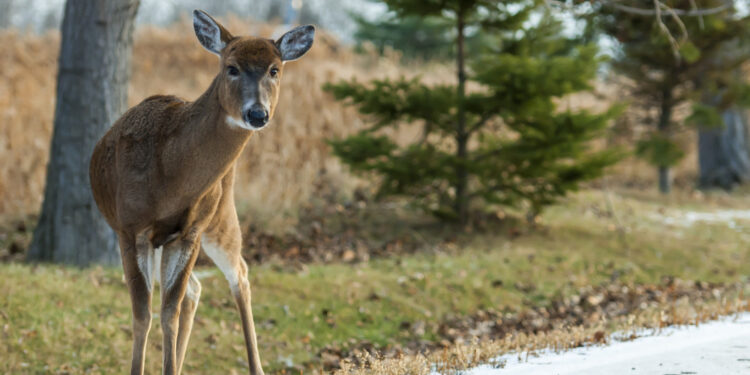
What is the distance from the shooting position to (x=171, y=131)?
164 inches

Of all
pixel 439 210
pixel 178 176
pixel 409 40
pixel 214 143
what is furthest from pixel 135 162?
pixel 409 40

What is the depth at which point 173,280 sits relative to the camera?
406 cm

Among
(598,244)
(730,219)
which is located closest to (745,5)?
(730,219)

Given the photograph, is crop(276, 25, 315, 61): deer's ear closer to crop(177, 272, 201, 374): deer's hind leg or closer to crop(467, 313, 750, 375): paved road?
crop(177, 272, 201, 374): deer's hind leg

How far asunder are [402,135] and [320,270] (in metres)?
6.66

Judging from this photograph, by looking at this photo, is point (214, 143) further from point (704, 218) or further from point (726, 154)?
point (726, 154)

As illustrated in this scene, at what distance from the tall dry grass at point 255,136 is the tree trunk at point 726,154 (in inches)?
314

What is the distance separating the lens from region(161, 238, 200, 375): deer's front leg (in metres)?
4.04

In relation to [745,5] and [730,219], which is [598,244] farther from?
[745,5]

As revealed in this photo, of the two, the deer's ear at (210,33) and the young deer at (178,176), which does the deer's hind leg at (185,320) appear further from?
the deer's ear at (210,33)

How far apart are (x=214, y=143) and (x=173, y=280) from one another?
0.82m

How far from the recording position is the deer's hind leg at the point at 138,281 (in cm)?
400

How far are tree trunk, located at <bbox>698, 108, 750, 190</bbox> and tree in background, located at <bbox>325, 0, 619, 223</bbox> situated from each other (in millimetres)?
8169

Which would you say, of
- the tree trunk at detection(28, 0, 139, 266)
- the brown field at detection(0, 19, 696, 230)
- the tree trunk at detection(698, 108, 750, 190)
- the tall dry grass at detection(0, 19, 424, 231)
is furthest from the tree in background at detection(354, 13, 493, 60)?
the tree trunk at detection(28, 0, 139, 266)
